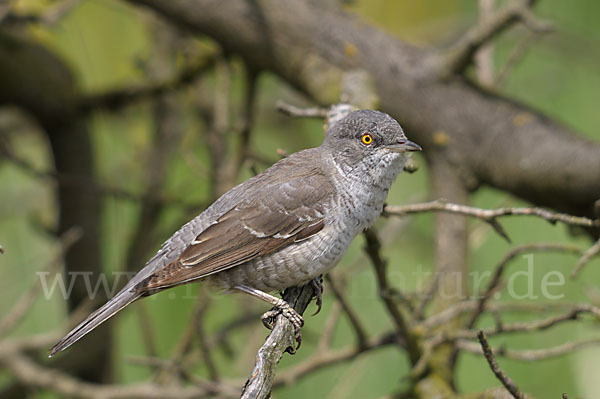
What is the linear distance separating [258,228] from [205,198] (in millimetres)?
1986

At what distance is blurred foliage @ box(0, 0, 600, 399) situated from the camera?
3658mm

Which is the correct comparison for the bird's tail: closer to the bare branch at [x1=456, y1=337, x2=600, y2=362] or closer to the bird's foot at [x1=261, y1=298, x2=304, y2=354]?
the bird's foot at [x1=261, y1=298, x2=304, y2=354]

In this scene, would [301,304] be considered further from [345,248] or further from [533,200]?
[533,200]

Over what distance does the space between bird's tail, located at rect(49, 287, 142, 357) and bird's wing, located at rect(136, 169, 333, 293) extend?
0.14 ft

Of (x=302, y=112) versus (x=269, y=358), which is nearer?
(x=269, y=358)

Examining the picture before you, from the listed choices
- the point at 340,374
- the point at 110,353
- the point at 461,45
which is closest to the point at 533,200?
the point at 461,45

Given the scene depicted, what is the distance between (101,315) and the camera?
6.76 feet

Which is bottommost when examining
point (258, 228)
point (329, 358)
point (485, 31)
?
point (329, 358)

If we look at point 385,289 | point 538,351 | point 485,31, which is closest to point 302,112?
point 385,289

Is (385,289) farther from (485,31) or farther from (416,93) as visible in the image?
(485,31)

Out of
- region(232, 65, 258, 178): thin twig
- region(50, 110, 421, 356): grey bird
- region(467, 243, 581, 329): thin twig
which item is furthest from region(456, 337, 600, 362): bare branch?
region(232, 65, 258, 178): thin twig

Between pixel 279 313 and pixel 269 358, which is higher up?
pixel 269 358

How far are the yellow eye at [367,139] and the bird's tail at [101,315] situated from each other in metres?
0.87

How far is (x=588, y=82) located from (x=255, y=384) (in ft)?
18.9
